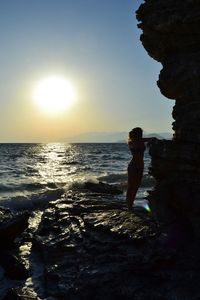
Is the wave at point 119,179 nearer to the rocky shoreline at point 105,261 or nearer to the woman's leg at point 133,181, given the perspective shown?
the woman's leg at point 133,181

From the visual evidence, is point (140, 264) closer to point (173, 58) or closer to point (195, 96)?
point (195, 96)

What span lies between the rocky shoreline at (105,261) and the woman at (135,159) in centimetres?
109

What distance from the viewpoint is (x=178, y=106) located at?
36.6 ft

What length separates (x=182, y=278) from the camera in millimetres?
8117

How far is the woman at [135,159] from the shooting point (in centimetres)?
1250

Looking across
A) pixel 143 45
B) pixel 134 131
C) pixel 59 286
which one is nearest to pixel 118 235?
pixel 59 286

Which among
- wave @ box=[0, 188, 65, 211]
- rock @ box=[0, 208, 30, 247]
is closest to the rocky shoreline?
rock @ box=[0, 208, 30, 247]

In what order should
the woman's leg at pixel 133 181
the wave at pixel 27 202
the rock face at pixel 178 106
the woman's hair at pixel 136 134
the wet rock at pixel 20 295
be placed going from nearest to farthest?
the wet rock at pixel 20 295, the rock face at pixel 178 106, the woman's hair at pixel 136 134, the woman's leg at pixel 133 181, the wave at pixel 27 202

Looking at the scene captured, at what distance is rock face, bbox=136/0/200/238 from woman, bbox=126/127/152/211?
A: 1.00 metres

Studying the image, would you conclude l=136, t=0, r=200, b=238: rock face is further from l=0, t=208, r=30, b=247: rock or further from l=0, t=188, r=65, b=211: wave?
l=0, t=188, r=65, b=211: wave

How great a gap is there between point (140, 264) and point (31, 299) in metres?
2.47

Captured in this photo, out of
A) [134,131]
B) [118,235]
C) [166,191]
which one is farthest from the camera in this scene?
[134,131]

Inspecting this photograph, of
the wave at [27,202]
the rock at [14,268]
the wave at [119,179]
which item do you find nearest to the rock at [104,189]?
the wave at [27,202]

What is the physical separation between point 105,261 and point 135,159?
183 inches
